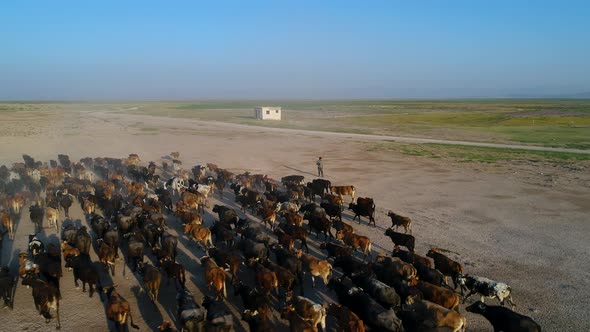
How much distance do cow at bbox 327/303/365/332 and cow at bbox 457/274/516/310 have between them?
3.61 meters

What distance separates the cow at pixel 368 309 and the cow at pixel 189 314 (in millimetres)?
3282

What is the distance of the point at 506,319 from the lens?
8.16 m

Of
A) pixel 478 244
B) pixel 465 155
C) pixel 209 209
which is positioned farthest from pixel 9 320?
pixel 465 155

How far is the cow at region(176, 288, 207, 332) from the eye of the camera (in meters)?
7.78

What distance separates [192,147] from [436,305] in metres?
Result: 31.5

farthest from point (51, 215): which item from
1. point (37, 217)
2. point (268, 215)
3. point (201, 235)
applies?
point (268, 215)

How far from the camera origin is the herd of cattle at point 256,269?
831 cm

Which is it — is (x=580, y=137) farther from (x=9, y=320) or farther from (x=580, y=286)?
(x=9, y=320)

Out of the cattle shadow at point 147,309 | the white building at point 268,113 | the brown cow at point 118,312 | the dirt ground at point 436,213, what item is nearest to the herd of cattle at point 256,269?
the brown cow at point 118,312

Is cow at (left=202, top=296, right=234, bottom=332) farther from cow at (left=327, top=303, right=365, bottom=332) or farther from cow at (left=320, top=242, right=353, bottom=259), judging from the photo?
cow at (left=320, top=242, right=353, bottom=259)

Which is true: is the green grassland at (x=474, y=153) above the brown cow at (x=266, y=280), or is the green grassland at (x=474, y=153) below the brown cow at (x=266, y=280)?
above

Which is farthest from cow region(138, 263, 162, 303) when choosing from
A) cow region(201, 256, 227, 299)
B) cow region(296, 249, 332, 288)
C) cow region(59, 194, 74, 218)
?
cow region(59, 194, 74, 218)

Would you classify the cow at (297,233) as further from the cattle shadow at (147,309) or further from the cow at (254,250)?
the cattle shadow at (147,309)

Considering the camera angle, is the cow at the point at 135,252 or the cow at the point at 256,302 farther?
the cow at the point at 135,252
